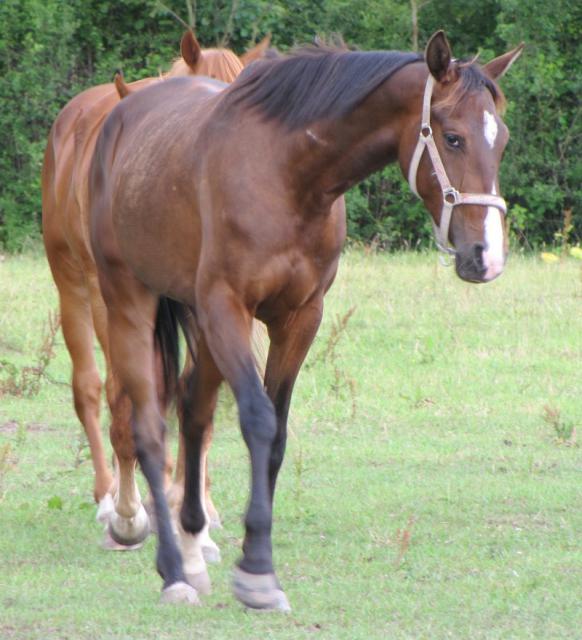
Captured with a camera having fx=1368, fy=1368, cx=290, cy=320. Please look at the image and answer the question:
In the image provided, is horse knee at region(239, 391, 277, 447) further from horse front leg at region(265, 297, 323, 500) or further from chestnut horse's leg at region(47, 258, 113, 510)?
chestnut horse's leg at region(47, 258, 113, 510)

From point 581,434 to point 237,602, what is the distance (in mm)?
3297

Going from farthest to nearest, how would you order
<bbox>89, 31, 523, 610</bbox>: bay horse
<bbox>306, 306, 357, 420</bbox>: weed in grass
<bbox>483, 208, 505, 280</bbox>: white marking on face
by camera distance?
1. <bbox>306, 306, 357, 420</bbox>: weed in grass
2. <bbox>89, 31, 523, 610</bbox>: bay horse
3. <bbox>483, 208, 505, 280</bbox>: white marking on face

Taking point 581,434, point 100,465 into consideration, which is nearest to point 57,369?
point 100,465

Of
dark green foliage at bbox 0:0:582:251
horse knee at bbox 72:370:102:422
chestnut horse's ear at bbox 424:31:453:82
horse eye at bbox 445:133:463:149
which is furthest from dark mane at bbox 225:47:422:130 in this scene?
dark green foliage at bbox 0:0:582:251

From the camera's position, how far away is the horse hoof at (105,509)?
5.92m

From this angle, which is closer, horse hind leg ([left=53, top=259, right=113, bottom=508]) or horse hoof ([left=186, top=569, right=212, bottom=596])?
horse hoof ([left=186, top=569, right=212, bottom=596])

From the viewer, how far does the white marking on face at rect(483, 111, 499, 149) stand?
4156 mm

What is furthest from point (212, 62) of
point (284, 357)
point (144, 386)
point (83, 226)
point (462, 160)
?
point (462, 160)

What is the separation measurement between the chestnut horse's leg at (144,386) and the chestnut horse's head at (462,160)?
4.31 feet

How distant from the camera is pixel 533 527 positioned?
5543mm

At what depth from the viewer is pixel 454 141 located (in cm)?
418

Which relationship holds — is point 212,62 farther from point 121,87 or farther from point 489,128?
point 489,128

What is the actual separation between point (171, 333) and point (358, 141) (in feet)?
4.23

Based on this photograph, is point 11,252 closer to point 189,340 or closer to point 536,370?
point 536,370
